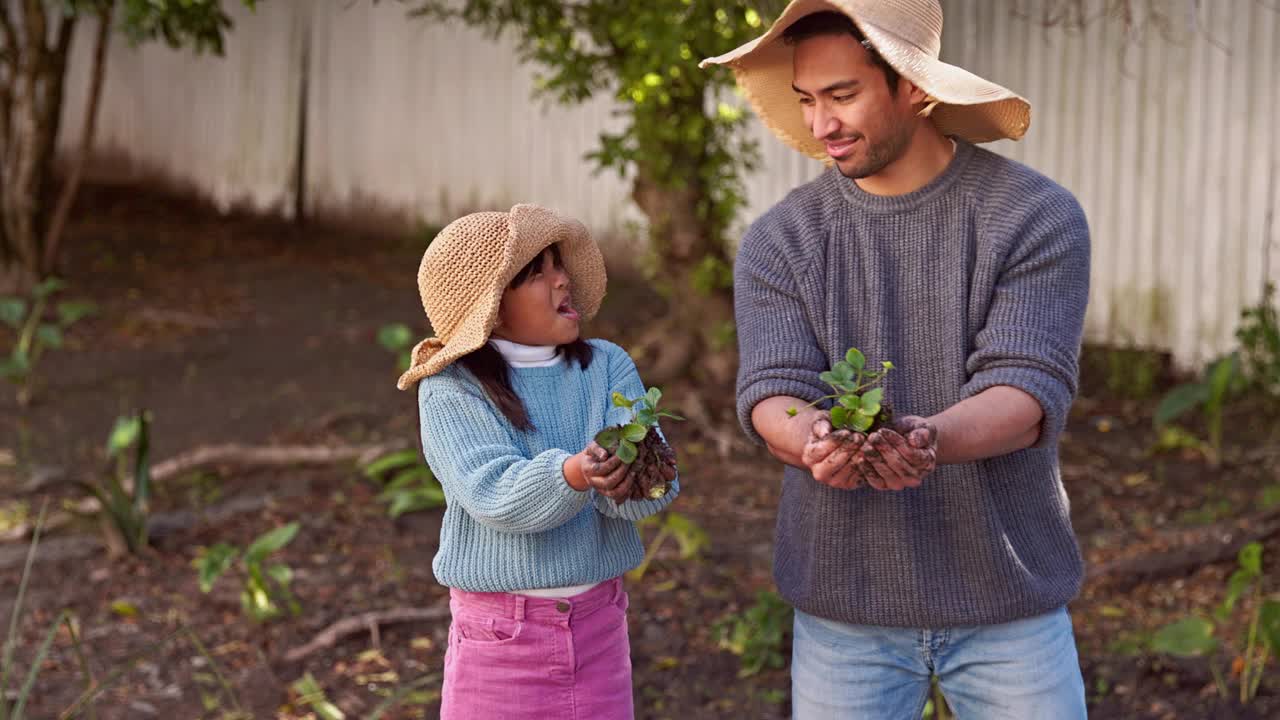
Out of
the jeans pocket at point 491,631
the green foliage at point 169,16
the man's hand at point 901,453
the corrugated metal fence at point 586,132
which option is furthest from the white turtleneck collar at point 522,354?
the corrugated metal fence at point 586,132

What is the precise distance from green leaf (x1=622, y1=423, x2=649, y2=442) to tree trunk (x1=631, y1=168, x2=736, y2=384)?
461cm

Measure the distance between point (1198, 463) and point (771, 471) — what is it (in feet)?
5.58

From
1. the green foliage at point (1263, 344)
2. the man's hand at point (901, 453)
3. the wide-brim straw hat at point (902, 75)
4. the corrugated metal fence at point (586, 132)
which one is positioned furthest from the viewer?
the corrugated metal fence at point (586, 132)

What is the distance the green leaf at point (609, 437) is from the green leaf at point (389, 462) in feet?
11.7

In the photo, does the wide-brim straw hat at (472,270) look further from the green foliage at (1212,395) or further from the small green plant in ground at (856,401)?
the green foliage at (1212,395)

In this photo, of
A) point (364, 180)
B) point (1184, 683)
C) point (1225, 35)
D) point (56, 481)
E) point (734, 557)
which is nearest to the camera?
point (1184, 683)

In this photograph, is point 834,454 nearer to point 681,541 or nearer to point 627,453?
point 627,453

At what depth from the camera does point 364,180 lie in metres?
11.9

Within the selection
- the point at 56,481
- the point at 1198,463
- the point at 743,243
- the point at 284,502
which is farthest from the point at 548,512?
the point at 1198,463

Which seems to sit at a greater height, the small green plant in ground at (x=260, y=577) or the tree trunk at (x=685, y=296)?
the tree trunk at (x=685, y=296)

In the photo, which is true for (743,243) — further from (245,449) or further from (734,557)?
(245,449)

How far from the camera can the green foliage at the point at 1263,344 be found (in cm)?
630

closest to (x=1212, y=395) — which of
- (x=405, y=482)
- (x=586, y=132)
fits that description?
(x=405, y=482)

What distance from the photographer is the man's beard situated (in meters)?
2.23
